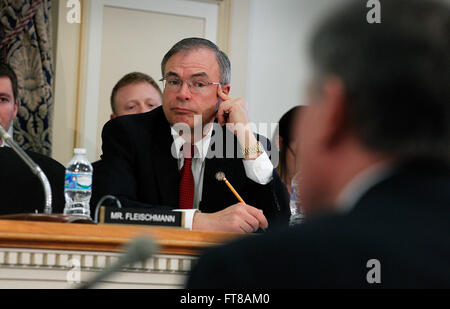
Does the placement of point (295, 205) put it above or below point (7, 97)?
below

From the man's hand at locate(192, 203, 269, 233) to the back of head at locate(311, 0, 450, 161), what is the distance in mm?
1600

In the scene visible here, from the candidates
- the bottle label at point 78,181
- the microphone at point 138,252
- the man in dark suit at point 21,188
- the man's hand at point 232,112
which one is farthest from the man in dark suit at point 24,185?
the microphone at point 138,252

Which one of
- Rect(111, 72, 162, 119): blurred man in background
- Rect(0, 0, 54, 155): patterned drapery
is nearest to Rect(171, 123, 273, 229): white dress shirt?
Rect(111, 72, 162, 119): blurred man in background

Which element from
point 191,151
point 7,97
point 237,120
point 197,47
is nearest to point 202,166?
point 191,151

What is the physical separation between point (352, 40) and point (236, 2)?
444 cm

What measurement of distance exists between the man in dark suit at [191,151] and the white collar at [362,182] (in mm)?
1974

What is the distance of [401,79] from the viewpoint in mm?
771

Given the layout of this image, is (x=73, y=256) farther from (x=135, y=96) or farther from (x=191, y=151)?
(x=135, y=96)

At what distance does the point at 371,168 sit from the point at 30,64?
386cm

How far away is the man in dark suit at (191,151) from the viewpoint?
2.87m

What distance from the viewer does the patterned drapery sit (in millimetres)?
4301

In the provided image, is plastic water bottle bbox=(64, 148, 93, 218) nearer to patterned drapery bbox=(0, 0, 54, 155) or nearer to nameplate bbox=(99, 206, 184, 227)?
nameplate bbox=(99, 206, 184, 227)

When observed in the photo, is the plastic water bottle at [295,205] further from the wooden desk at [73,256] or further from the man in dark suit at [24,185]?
the man in dark suit at [24,185]

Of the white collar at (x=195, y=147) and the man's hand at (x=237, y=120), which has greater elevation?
the man's hand at (x=237, y=120)
